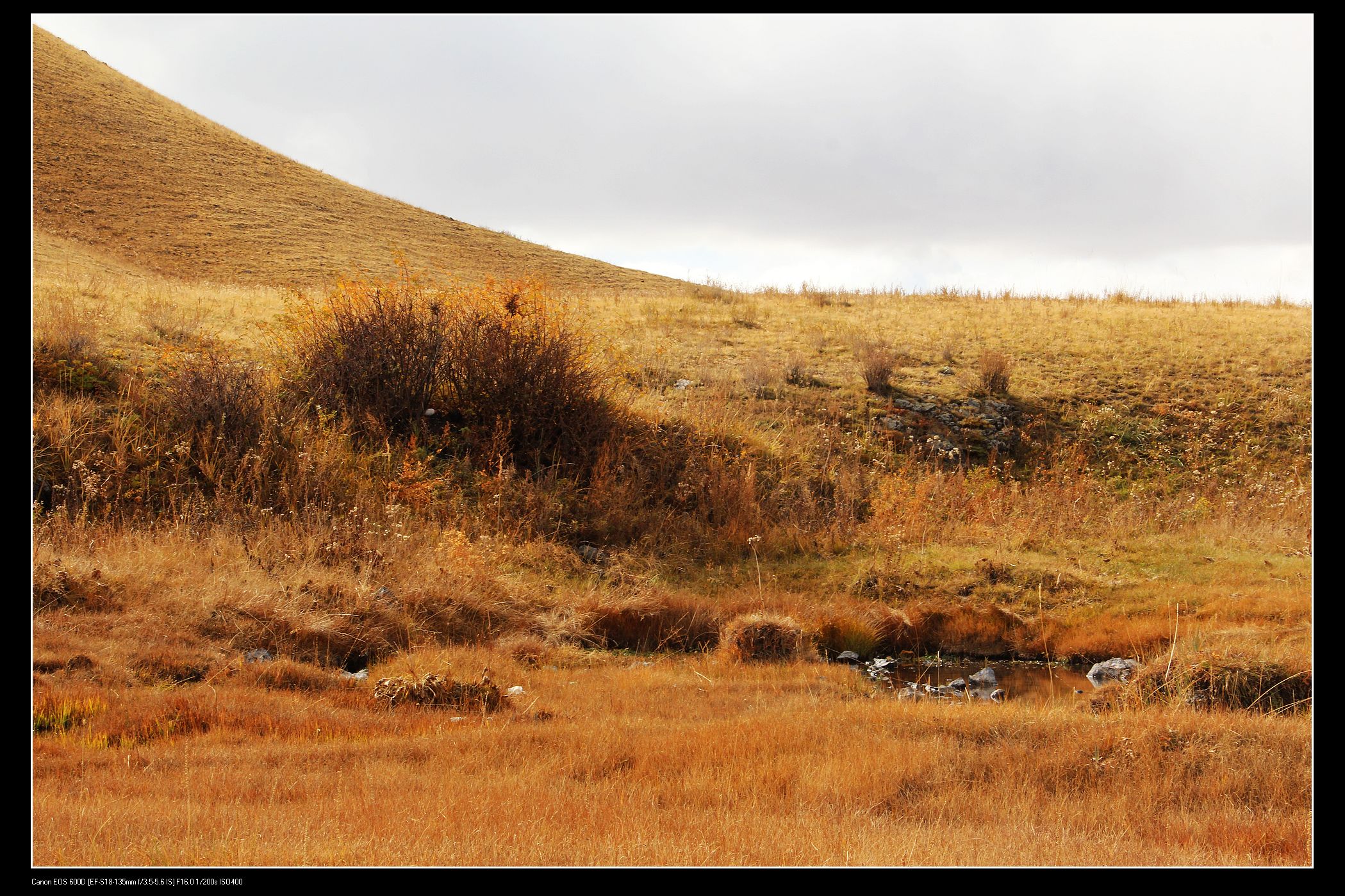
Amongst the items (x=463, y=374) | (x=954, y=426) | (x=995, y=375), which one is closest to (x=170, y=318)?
(x=463, y=374)

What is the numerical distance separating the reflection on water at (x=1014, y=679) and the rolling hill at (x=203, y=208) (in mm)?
24013

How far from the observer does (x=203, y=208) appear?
40781 mm

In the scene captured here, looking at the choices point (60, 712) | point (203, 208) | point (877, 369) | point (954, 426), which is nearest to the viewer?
point (60, 712)

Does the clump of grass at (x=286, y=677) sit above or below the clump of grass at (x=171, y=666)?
below

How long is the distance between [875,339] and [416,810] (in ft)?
56.4

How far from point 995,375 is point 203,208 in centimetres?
3758

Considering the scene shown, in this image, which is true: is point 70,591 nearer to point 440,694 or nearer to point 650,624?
point 440,694

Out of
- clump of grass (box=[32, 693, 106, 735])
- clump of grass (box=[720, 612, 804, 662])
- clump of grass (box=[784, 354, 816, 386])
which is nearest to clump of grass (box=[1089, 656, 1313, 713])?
clump of grass (box=[720, 612, 804, 662])

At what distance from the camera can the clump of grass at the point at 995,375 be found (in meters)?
17.4

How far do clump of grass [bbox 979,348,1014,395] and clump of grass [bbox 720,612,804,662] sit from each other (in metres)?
9.94

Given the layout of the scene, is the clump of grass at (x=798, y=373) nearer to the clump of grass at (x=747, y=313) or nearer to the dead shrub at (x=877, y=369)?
the dead shrub at (x=877, y=369)

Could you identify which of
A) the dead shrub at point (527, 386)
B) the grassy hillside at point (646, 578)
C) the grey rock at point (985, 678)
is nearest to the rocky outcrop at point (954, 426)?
Result: the grassy hillside at point (646, 578)

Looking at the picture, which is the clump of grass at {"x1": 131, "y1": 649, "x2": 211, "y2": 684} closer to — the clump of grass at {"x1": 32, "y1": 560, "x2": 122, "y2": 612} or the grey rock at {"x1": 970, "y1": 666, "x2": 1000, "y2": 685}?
the clump of grass at {"x1": 32, "y1": 560, "x2": 122, "y2": 612}

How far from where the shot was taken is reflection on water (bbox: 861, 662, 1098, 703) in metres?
8.41
